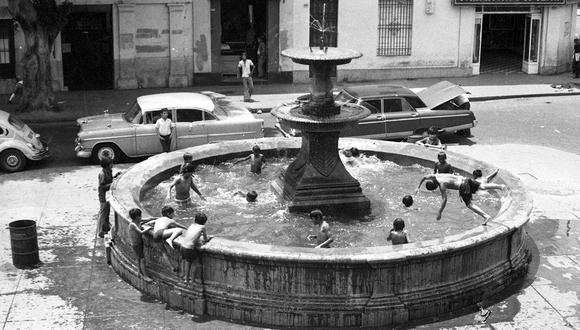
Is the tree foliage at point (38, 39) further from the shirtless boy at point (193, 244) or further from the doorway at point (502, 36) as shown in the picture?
the doorway at point (502, 36)

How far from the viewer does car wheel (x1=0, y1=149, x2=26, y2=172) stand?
19828mm

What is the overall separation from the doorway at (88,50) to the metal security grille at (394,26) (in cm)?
928

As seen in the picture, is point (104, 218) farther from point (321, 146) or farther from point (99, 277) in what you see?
point (321, 146)

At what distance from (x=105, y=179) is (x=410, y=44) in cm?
1853

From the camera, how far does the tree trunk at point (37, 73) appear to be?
82.7 ft

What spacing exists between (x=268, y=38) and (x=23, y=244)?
1809 centimetres

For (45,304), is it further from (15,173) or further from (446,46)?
(446,46)

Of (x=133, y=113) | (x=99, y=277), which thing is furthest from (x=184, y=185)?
(x=133, y=113)

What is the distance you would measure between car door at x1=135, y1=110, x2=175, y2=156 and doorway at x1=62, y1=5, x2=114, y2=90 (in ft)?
32.1

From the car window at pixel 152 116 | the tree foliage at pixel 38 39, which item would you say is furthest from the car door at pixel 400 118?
the tree foliage at pixel 38 39

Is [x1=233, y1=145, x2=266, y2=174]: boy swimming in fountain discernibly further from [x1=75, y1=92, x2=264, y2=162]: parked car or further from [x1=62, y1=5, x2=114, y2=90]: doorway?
[x1=62, y1=5, x2=114, y2=90]: doorway

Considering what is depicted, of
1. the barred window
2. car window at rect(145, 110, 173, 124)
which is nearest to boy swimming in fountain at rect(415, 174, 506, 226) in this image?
car window at rect(145, 110, 173, 124)

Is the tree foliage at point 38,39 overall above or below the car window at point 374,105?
above

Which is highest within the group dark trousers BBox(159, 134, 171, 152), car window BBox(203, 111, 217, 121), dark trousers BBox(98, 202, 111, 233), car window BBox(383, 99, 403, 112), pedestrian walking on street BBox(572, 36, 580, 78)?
pedestrian walking on street BBox(572, 36, 580, 78)
